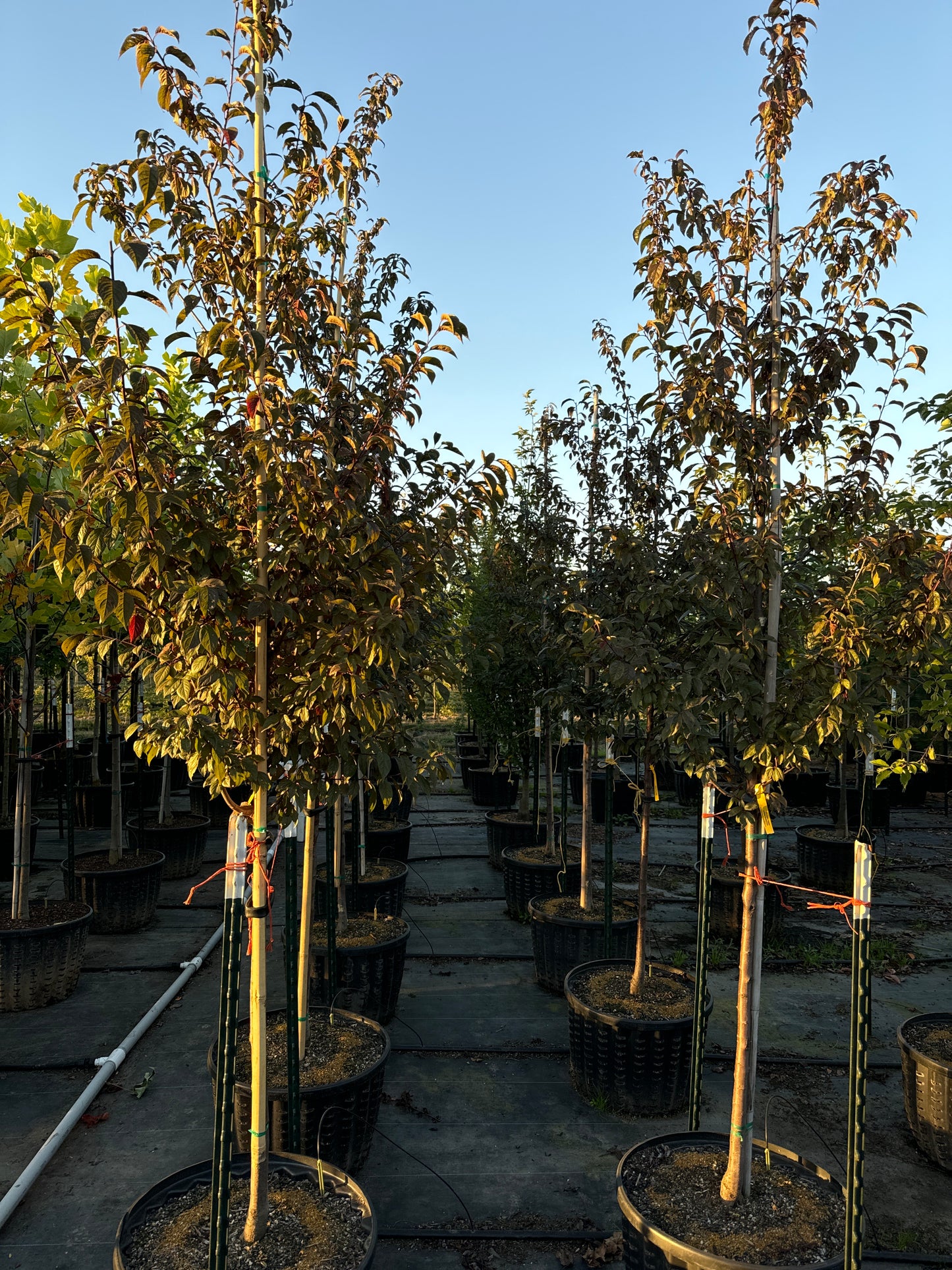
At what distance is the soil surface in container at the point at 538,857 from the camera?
7309mm

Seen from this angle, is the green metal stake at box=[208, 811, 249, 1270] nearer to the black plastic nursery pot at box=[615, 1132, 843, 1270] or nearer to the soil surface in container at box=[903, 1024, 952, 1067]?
the black plastic nursery pot at box=[615, 1132, 843, 1270]

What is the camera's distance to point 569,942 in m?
5.80

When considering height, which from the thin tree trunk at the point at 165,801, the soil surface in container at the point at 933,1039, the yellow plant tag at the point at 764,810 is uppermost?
the yellow plant tag at the point at 764,810

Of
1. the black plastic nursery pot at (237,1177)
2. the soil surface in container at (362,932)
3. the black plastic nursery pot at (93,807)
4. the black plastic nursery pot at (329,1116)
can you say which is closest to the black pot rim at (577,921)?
the soil surface in container at (362,932)

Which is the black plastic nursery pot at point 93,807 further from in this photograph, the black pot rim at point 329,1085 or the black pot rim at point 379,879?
the black pot rim at point 329,1085

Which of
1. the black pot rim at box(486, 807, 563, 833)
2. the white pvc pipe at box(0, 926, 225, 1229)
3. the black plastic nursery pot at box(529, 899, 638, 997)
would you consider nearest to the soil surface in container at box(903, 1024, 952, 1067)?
the black plastic nursery pot at box(529, 899, 638, 997)

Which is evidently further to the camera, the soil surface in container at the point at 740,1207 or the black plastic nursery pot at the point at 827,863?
the black plastic nursery pot at the point at 827,863

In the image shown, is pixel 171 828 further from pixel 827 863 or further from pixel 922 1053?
pixel 922 1053

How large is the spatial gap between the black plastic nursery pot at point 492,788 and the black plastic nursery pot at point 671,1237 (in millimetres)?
9340

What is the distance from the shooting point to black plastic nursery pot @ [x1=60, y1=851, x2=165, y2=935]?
22.7ft

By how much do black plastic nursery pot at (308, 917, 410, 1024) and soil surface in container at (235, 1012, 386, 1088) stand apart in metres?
0.78

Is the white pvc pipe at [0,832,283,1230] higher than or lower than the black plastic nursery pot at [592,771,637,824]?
lower

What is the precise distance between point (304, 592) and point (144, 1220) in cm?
220

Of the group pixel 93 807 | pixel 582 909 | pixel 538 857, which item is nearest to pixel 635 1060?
pixel 582 909
